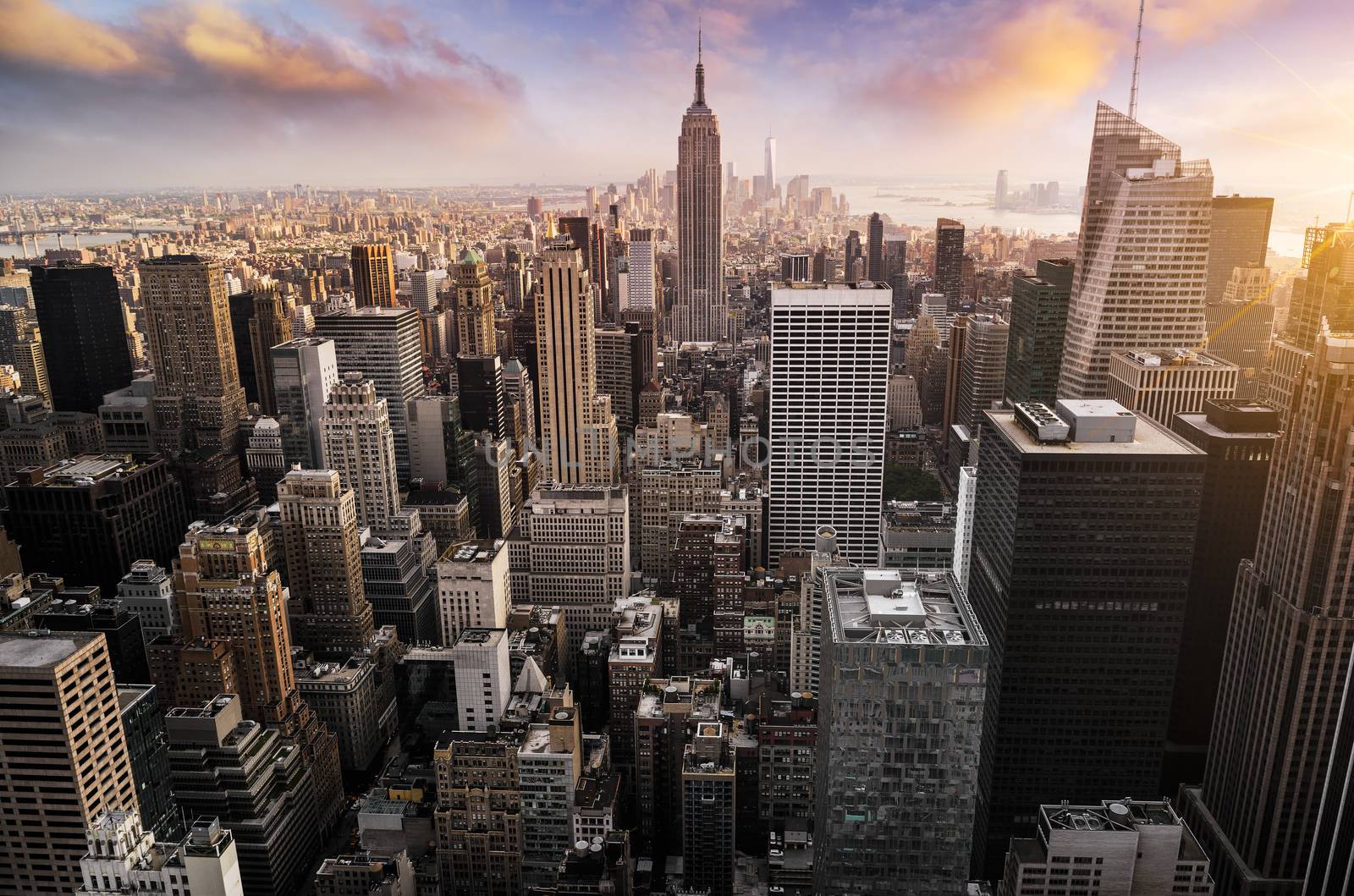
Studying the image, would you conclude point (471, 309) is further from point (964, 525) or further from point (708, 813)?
point (708, 813)

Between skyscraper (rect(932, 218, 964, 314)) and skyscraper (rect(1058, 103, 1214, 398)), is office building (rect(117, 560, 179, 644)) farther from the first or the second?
skyscraper (rect(932, 218, 964, 314))

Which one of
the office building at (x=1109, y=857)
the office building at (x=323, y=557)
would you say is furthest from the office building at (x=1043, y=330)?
the office building at (x=323, y=557)

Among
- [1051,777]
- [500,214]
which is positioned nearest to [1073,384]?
[1051,777]

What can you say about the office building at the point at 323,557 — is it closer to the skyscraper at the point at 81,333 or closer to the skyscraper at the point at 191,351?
the skyscraper at the point at 191,351

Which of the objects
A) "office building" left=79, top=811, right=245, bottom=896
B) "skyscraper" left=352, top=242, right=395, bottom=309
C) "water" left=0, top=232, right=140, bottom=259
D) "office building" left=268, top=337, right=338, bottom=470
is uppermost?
"water" left=0, top=232, right=140, bottom=259

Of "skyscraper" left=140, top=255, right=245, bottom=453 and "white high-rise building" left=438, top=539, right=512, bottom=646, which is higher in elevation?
"skyscraper" left=140, top=255, right=245, bottom=453

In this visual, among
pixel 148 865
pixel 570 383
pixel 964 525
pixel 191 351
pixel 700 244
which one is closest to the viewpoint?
pixel 148 865

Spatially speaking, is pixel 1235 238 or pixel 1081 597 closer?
pixel 1081 597

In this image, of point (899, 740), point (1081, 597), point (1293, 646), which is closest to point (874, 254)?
point (1081, 597)

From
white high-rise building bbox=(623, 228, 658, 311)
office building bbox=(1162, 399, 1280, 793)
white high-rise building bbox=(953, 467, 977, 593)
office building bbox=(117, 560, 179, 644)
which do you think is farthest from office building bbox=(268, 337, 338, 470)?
office building bbox=(1162, 399, 1280, 793)
